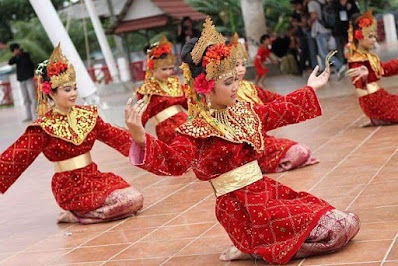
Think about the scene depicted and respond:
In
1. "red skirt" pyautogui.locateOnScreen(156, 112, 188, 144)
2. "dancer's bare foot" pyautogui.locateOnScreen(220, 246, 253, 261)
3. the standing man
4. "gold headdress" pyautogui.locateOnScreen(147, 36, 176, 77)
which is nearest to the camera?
"dancer's bare foot" pyautogui.locateOnScreen(220, 246, 253, 261)

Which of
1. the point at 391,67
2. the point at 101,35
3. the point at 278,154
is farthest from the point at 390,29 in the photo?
the point at 278,154

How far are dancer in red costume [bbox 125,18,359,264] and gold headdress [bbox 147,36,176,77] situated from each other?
10.7 ft

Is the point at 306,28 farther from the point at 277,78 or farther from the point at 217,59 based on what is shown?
the point at 217,59

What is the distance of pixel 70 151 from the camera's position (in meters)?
6.07

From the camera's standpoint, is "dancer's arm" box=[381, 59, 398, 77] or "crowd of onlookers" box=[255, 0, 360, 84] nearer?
"dancer's arm" box=[381, 59, 398, 77]

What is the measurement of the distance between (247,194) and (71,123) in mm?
2069

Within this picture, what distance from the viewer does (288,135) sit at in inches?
355

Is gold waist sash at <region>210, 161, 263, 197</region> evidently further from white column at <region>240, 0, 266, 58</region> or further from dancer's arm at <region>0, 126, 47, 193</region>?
white column at <region>240, 0, 266, 58</region>

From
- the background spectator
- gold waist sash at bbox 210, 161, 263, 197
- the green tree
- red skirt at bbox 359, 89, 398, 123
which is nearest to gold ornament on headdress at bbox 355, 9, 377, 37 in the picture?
red skirt at bbox 359, 89, 398, 123

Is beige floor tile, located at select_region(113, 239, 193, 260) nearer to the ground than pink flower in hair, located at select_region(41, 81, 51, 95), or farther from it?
nearer to the ground

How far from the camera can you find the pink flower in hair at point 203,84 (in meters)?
4.31

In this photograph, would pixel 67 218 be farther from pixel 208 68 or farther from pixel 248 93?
pixel 208 68

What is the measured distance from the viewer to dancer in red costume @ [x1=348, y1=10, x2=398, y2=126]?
818 cm

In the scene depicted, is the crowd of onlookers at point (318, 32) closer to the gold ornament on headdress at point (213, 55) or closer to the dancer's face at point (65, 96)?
the dancer's face at point (65, 96)
